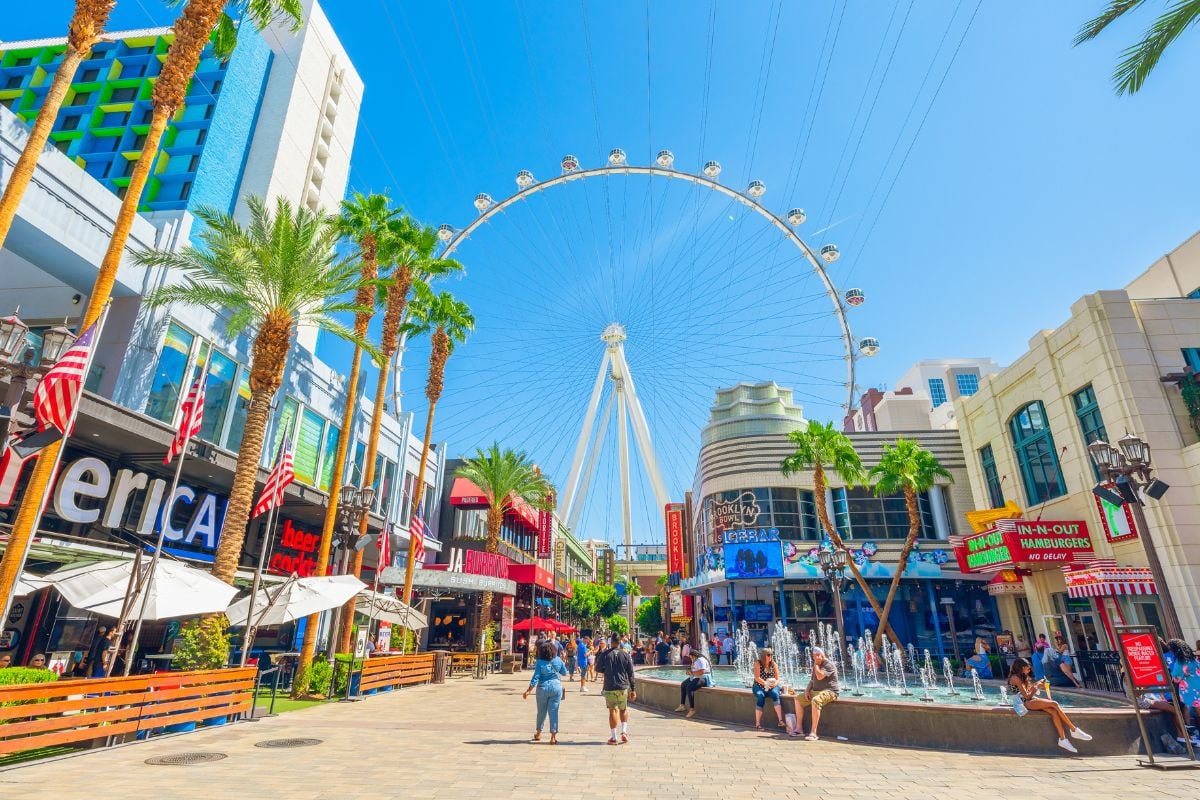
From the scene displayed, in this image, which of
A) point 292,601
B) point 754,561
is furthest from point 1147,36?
point 754,561

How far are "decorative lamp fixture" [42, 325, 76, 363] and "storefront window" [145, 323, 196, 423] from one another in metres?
9.41

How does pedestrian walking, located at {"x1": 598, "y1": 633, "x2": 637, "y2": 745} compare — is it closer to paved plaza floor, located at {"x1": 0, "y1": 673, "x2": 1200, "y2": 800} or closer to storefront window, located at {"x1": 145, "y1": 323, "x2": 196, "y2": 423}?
paved plaza floor, located at {"x1": 0, "y1": 673, "x2": 1200, "y2": 800}

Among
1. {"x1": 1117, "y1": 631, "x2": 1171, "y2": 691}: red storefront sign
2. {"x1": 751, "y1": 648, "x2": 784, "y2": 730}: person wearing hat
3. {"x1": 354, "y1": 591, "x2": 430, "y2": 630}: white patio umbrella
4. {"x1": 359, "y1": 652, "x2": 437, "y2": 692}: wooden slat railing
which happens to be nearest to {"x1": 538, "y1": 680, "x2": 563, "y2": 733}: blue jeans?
{"x1": 751, "y1": 648, "x2": 784, "y2": 730}: person wearing hat

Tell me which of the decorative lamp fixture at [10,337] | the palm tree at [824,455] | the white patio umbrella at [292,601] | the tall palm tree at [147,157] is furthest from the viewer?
the palm tree at [824,455]

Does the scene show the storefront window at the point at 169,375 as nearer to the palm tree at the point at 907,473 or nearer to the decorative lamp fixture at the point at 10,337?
the decorative lamp fixture at the point at 10,337

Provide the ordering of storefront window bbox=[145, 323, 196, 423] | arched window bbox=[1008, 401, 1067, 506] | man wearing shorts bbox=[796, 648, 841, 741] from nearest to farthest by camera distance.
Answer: man wearing shorts bbox=[796, 648, 841, 741]
storefront window bbox=[145, 323, 196, 423]
arched window bbox=[1008, 401, 1067, 506]

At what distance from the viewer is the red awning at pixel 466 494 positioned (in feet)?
135

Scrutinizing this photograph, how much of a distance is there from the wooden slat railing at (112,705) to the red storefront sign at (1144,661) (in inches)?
650

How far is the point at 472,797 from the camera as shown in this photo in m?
7.59

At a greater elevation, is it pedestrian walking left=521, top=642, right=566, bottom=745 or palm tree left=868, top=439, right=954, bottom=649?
palm tree left=868, top=439, right=954, bottom=649

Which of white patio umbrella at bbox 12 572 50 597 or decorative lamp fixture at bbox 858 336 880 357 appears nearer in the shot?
white patio umbrella at bbox 12 572 50 597

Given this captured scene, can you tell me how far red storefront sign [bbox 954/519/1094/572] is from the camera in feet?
82.3

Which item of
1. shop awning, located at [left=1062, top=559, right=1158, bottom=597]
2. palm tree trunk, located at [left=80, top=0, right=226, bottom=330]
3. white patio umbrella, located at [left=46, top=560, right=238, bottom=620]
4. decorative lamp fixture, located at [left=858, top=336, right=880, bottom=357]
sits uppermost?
decorative lamp fixture, located at [left=858, top=336, right=880, bottom=357]

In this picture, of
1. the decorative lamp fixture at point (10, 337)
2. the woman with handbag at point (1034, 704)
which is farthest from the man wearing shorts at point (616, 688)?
the decorative lamp fixture at point (10, 337)
